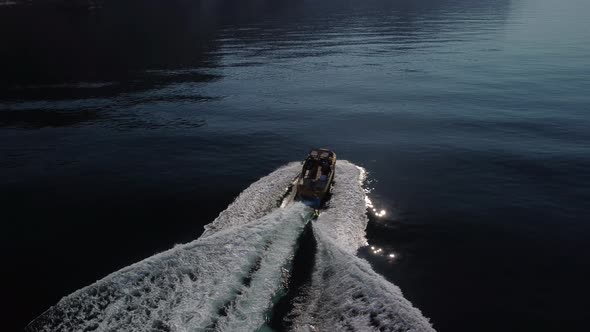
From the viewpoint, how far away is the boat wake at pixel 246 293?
16.4 metres

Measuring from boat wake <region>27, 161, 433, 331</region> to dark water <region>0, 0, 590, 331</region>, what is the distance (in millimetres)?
3449

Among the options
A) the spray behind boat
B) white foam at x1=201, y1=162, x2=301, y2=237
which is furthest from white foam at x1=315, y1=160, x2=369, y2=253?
white foam at x1=201, y1=162, x2=301, y2=237

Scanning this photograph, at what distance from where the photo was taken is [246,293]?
17.8m

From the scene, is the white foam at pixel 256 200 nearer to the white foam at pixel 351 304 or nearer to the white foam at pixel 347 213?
the white foam at pixel 347 213

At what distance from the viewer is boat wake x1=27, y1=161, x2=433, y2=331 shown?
1642 centimetres

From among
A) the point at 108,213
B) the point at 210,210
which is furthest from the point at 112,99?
the point at 210,210

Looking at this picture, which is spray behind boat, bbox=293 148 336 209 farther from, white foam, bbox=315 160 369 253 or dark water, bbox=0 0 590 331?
dark water, bbox=0 0 590 331

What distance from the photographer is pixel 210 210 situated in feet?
93.7

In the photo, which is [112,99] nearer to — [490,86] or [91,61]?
[91,61]

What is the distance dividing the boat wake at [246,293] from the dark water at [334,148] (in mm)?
3449

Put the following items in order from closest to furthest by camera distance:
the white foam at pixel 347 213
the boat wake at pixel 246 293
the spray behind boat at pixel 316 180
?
the boat wake at pixel 246 293
the white foam at pixel 347 213
the spray behind boat at pixel 316 180

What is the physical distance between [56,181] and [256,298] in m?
24.9

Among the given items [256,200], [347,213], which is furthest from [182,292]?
[347,213]

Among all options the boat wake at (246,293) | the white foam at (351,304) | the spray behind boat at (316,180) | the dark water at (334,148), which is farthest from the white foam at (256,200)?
the white foam at (351,304)
